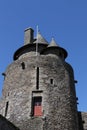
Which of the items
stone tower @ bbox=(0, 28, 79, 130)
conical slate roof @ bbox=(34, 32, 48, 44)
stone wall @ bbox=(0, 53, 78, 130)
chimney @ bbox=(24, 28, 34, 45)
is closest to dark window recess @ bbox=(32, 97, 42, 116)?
stone tower @ bbox=(0, 28, 79, 130)

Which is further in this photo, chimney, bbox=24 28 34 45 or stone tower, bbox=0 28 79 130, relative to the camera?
chimney, bbox=24 28 34 45

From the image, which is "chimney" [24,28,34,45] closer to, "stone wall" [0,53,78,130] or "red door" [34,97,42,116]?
"stone wall" [0,53,78,130]

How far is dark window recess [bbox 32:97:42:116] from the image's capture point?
55.7 feet

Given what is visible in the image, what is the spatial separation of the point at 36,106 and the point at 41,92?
943 millimetres

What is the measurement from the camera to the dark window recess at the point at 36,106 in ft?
55.7

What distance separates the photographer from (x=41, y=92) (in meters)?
17.5

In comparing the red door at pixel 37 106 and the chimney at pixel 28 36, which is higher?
the chimney at pixel 28 36

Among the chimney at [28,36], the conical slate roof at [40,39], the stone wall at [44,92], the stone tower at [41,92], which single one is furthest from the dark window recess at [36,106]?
the chimney at [28,36]

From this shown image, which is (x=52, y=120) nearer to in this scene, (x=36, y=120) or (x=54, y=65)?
(x=36, y=120)

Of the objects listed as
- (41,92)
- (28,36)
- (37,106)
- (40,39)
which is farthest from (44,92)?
(28,36)

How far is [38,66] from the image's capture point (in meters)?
18.8

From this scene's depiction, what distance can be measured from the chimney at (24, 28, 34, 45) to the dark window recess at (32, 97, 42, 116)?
5682mm

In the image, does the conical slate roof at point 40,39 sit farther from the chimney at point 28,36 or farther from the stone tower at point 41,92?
the stone tower at point 41,92

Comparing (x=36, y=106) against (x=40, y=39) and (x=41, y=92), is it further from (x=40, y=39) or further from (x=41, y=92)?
(x=40, y=39)
